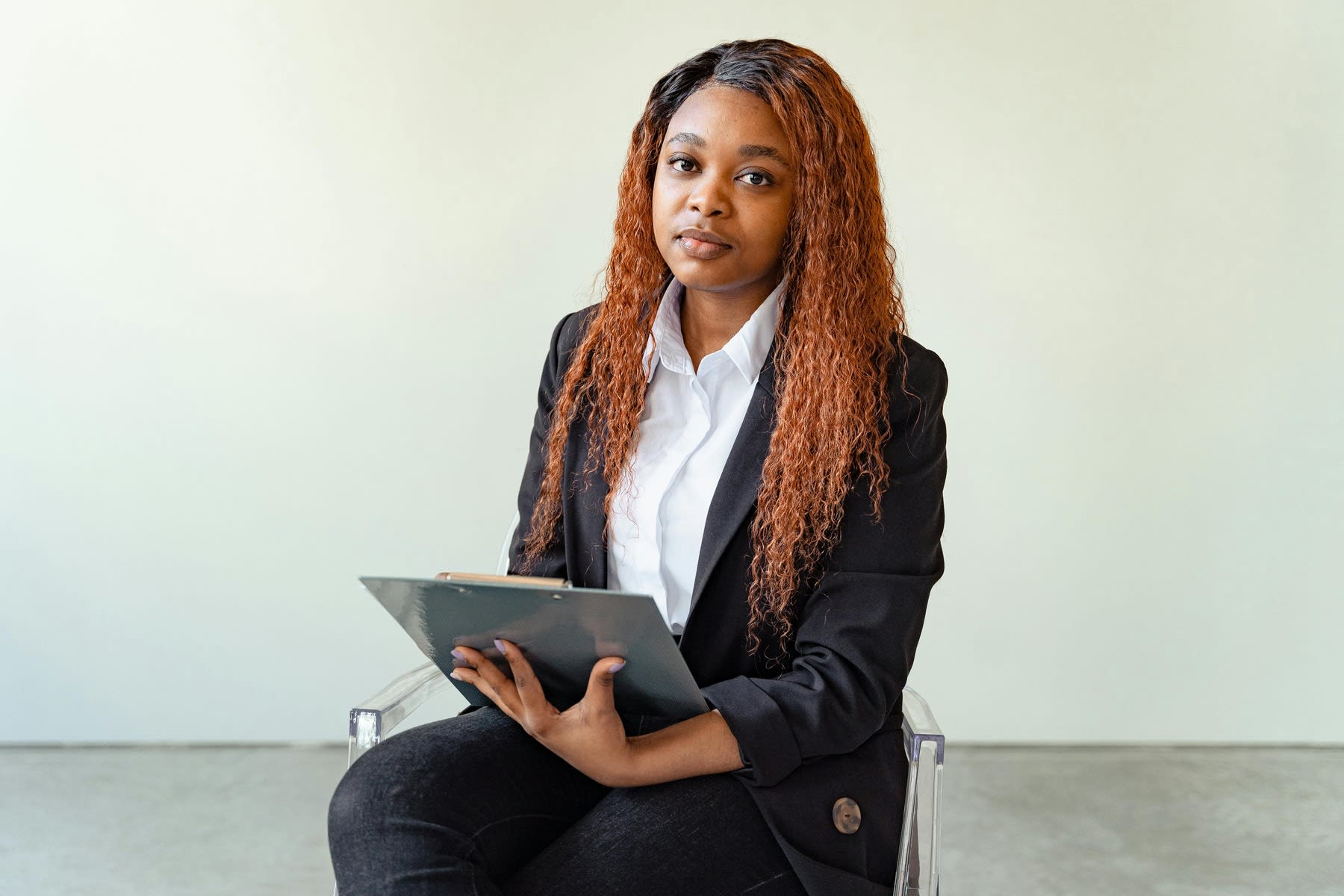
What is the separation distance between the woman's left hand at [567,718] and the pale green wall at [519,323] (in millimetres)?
1992

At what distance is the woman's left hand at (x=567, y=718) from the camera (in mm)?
1282

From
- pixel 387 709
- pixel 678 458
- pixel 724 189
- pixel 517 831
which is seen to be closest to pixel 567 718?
pixel 517 831

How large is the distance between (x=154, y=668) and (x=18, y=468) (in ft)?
2.07

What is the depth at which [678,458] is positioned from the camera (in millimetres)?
1562

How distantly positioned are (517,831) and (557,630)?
26 cm

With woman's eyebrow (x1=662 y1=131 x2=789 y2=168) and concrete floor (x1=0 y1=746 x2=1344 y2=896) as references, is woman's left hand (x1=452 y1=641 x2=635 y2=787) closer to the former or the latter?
woman's eyebrow (x1=662 y1=131 x2=789 y2=168)

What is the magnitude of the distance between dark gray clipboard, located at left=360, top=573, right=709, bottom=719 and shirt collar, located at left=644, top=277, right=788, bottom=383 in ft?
1.42

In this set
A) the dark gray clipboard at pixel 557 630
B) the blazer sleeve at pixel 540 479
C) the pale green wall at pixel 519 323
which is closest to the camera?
the dark gray clipboard at pixel 557 630

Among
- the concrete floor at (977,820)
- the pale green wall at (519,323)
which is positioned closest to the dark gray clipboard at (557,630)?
the concrete floor at (977,820)

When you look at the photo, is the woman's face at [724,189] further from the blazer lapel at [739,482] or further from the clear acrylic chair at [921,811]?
the clear acrylic chair at [921,811]

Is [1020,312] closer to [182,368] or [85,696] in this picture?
[182,368]

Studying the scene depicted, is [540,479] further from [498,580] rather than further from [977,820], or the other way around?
[977,820]

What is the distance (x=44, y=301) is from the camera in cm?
313

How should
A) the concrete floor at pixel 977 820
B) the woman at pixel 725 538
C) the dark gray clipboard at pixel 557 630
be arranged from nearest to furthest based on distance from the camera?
the dark gray clipboard at pixel 557 630, the woman at pixel 725 538, the concrete floor at pixel 977 820
